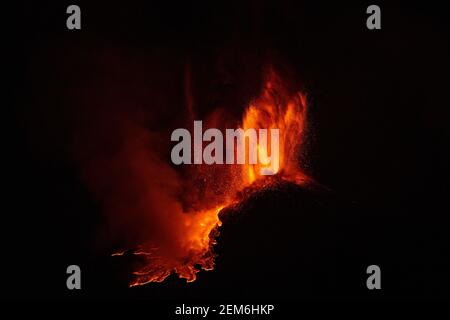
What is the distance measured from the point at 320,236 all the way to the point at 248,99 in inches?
104

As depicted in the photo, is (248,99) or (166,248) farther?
(248,99)

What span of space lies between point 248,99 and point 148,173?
84.9 inches

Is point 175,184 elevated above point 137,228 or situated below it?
above

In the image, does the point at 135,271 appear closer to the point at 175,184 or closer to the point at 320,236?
the point at 175,184

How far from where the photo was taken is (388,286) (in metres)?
6.35

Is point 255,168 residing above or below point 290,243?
above

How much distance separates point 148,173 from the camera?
6.85 meters

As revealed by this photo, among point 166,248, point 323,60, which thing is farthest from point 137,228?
point 323,60

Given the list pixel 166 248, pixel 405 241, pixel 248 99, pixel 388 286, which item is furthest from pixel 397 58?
pixel 166 248

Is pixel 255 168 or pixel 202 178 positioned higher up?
pixel 255 168

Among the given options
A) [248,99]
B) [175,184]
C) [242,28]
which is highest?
[242,28]

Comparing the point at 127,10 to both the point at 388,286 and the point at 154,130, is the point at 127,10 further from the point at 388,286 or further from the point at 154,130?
the point at 388,286

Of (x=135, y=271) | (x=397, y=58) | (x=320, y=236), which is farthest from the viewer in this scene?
(x=397, y=58)

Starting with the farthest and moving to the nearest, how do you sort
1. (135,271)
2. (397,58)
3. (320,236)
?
(397,58) < (320,236) < (135,271)
